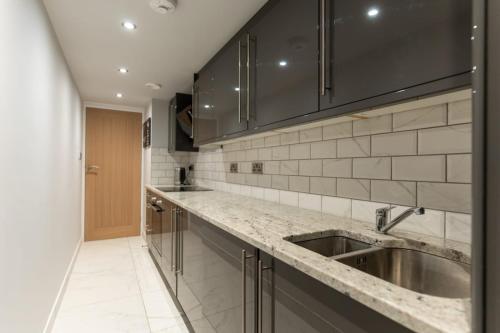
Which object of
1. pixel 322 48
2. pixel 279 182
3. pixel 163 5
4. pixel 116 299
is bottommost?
pixel 116 299

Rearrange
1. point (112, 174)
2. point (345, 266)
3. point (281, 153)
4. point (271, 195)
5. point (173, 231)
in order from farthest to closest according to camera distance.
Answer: point (112, 174)
point (173, 231)
point (271, 195)
point (281, 153)
point (345, 266)

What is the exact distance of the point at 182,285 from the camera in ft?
6.40

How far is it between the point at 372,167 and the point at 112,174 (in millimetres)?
4159

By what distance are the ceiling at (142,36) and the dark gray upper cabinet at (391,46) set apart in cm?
76

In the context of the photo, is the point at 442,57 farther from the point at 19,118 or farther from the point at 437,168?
the point at 19,118

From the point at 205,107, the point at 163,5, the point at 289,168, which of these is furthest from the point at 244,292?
the point at 205,107

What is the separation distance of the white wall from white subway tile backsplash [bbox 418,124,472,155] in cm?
167

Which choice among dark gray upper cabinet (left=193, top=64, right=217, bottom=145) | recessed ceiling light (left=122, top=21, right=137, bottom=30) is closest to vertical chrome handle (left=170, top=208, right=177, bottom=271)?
dark gray upper cabinet (left=193, top=64, right=217, bottom=145)

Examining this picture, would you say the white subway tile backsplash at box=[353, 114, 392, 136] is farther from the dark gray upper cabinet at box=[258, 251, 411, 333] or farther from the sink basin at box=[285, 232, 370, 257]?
the dark gray upper cabinet at box=[258, 251, 411, 333]

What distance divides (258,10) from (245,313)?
1.66m

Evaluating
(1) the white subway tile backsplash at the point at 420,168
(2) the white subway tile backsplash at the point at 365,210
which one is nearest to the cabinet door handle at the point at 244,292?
(2) the white subway tile backsplash at the point at 365,210

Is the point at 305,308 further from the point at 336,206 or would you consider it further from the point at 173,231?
the point at 173,231

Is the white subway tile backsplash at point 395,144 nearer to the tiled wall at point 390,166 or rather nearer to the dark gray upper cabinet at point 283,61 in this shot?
the tiled wall at point 390,166

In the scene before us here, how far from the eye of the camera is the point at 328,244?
1131mm
